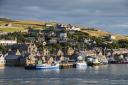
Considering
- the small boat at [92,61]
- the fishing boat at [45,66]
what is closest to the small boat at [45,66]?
the fishing boat at [45,66]

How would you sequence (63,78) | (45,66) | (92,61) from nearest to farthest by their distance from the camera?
1. (63,78)
2. (45,66)
3. (92,61)

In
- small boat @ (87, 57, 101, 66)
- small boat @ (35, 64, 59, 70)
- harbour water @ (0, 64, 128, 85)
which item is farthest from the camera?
small boat @ (87, 57, 101, 66)

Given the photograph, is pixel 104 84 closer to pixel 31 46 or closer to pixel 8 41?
pixel 31 46

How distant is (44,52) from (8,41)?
26875 mm

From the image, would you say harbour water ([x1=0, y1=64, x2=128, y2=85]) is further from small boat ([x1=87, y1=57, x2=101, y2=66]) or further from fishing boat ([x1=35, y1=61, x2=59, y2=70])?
small boat ([x1=87, y1=57, x2=101, y2=66])

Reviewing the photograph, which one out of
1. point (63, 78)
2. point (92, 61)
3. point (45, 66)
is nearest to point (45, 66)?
point (45, 66)

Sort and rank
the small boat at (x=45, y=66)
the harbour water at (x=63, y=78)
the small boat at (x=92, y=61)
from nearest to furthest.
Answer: the harbour water at (x=63, y=78) < the small boat at (x=45, y=66) < the small boat at (x=92, y=61)

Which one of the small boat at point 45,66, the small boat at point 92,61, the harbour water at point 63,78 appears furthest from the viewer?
the small boat at point 92,61

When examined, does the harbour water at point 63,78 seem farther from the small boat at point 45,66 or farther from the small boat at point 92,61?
the small boat at point 92,61

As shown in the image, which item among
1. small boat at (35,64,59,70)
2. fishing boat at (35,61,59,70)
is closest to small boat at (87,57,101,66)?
fishing boat at (35,61,59,70)

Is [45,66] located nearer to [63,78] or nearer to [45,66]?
[45,66]

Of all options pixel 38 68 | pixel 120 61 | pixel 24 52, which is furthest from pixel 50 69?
pixel 120 61

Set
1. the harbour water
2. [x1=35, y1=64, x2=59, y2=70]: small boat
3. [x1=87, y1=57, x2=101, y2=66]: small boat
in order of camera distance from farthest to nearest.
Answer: [x1=87, y1=57, x2=101, y2=66]: small boat, [x1=35, y1=64, x2=59, y2=70]: small boat, the harbour water

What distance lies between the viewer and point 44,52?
17112 cm
